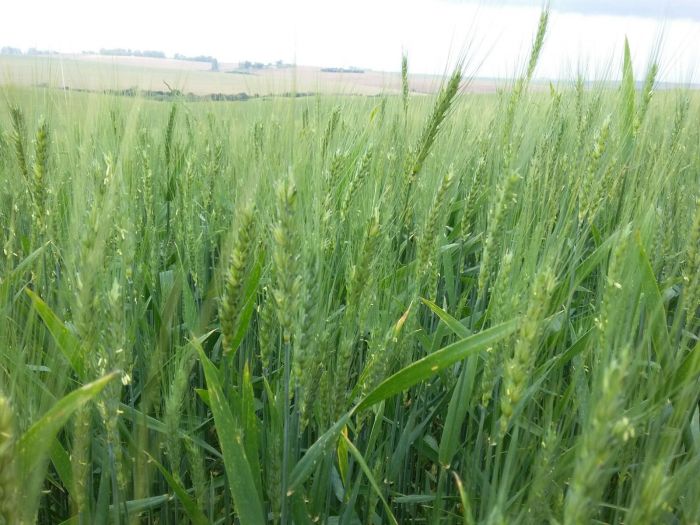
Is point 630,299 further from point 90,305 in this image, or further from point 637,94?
point 637,94

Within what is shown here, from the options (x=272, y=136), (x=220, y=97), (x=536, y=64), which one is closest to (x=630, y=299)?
(x=272, y=136)

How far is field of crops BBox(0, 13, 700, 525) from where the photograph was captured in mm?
776

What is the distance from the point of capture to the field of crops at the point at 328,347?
776 millimetres

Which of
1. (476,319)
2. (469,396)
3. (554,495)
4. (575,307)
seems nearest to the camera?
(554,495)

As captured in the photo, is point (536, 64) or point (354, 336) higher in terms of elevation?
point (536, 64)

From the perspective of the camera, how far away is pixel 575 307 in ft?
5.27

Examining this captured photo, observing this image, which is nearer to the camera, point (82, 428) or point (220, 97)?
point (82, 428)

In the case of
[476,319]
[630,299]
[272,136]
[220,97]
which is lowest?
[476,319]

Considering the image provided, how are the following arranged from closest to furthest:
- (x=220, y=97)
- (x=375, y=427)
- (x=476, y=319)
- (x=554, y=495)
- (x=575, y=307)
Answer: (x=554, y=495) < (x=375, y=427) < (x=476, y=319) < (x=575, y=307) < (x=220, y=97)

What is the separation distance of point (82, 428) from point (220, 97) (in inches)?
82.9

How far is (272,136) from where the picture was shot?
1337 mm

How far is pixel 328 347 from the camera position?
1009 mm

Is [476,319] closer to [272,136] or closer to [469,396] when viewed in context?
[469,396]

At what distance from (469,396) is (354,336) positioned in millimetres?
275
